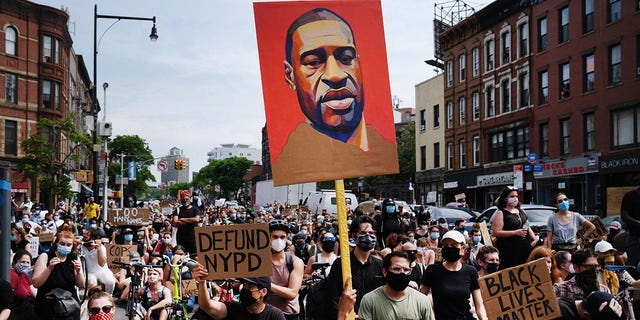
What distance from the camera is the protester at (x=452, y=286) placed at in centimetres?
599

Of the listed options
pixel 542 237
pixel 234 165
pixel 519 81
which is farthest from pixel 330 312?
pixel 234 165

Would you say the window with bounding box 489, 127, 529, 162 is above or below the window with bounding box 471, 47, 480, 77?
below

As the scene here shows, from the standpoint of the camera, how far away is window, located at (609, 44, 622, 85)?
29078 mm

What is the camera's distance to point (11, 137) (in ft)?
154

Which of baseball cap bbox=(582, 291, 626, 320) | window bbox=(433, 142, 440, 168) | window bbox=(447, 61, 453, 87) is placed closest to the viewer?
baseball cap bbox=(582, 291, 626, 320)

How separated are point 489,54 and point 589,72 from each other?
9.98 metres

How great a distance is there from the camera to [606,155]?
29562 millimetres

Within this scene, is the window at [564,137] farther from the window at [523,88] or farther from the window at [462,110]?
the window at [462,110]

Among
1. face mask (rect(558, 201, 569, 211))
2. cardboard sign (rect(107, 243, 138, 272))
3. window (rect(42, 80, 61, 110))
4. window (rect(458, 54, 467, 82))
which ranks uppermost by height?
window (rect(458, 54, 467, 82))

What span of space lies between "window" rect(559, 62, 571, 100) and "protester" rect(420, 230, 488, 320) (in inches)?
1140

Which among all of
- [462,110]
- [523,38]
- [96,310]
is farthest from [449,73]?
[96,310]

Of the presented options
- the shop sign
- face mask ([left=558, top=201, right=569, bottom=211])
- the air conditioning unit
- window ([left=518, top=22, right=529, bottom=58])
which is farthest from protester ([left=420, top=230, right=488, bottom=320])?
the shop sign

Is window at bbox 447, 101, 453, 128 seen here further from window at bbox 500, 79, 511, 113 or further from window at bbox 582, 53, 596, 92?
window at bbox 582, 53, 596, 92

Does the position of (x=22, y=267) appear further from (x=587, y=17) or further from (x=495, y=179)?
(x=495, y=179)
